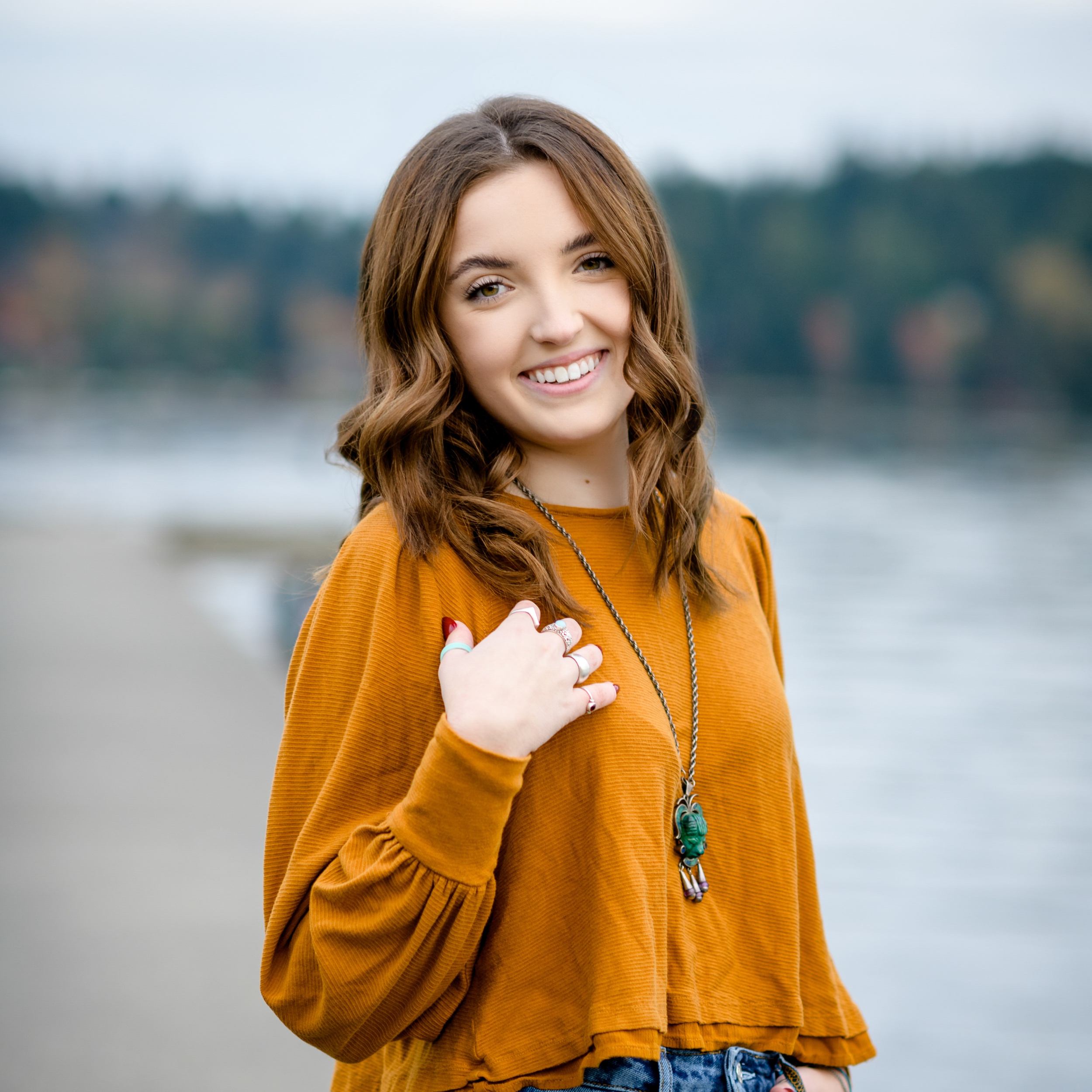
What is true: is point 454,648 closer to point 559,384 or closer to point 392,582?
point 392,582

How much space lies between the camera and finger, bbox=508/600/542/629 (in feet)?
4.48

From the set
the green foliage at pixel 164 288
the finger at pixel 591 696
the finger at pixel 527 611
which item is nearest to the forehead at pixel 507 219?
the finger at pixel 527 611

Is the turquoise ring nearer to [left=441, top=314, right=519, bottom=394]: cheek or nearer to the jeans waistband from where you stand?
[left=441, top=314, right=519, bottom=394]: cheek

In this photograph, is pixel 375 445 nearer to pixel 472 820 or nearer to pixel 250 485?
pixel 472 820

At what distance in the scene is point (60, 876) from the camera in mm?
4391

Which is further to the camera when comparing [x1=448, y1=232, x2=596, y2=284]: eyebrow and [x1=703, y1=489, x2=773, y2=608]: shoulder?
[x1=703, y1=489, x2=773, y2=608]: shoulder

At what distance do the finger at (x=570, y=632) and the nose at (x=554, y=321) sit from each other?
0.32 meters

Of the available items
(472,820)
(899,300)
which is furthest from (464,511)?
(899,300)

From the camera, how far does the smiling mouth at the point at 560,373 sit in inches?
58.3

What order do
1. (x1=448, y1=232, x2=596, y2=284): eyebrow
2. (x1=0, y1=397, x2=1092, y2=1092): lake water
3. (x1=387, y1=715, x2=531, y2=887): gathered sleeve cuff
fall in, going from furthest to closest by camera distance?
1. (x1=0, y1=397, x2=1092, y2=1092): lake water
2. (x1=448, y1=232, x2=596, y2=284): eyebrow
3. (x1=387, y1=715, x2=531, y2=887): gathered sleeve cuff

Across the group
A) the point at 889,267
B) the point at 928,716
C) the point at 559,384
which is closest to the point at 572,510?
the point at 559,384

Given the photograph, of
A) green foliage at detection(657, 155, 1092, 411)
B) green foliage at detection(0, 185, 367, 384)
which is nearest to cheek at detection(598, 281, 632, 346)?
green foliage at detection(657, 155, 1092, 411)

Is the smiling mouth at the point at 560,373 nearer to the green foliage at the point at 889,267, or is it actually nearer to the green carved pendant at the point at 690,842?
the green carved pendant at the point at 690,842

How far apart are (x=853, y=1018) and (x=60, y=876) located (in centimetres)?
355
